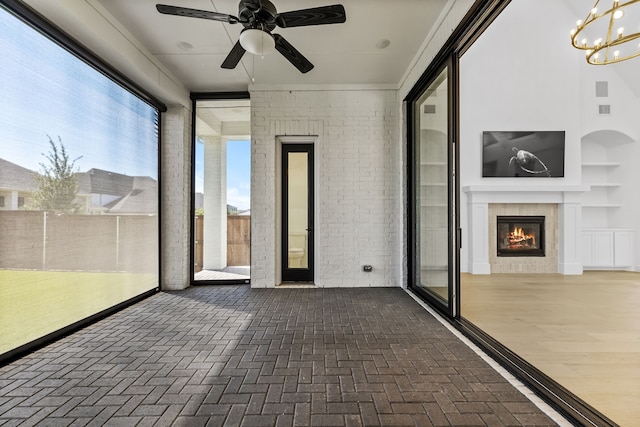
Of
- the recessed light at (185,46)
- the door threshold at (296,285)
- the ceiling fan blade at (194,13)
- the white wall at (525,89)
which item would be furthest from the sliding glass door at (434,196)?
the recessed light at (185,46)

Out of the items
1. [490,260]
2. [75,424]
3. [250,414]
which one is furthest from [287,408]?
[490,260]

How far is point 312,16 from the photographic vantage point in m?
2.33

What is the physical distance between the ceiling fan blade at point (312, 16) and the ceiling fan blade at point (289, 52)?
191 millimetres

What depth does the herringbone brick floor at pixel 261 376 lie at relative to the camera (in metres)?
1.64

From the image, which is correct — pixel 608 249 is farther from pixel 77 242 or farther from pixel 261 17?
pixel 77 242

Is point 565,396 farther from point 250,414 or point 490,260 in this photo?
point 490,260

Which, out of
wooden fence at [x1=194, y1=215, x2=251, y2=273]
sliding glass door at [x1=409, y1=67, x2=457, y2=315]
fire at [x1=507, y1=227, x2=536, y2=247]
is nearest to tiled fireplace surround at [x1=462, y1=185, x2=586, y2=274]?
fire at [x1=507, y1=227, x2=536, y2=247]

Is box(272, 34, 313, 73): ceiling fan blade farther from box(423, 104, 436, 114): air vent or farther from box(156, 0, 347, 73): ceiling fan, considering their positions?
box(423, 104, 436, 114): air vent

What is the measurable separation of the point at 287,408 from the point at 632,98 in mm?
8193

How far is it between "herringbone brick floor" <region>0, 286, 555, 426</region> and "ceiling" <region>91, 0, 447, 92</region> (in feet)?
10.1

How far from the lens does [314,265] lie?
489 cm

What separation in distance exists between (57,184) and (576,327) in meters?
4.96

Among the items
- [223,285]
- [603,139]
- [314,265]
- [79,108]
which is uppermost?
[603,139]

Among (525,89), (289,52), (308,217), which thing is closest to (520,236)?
(525,89)
